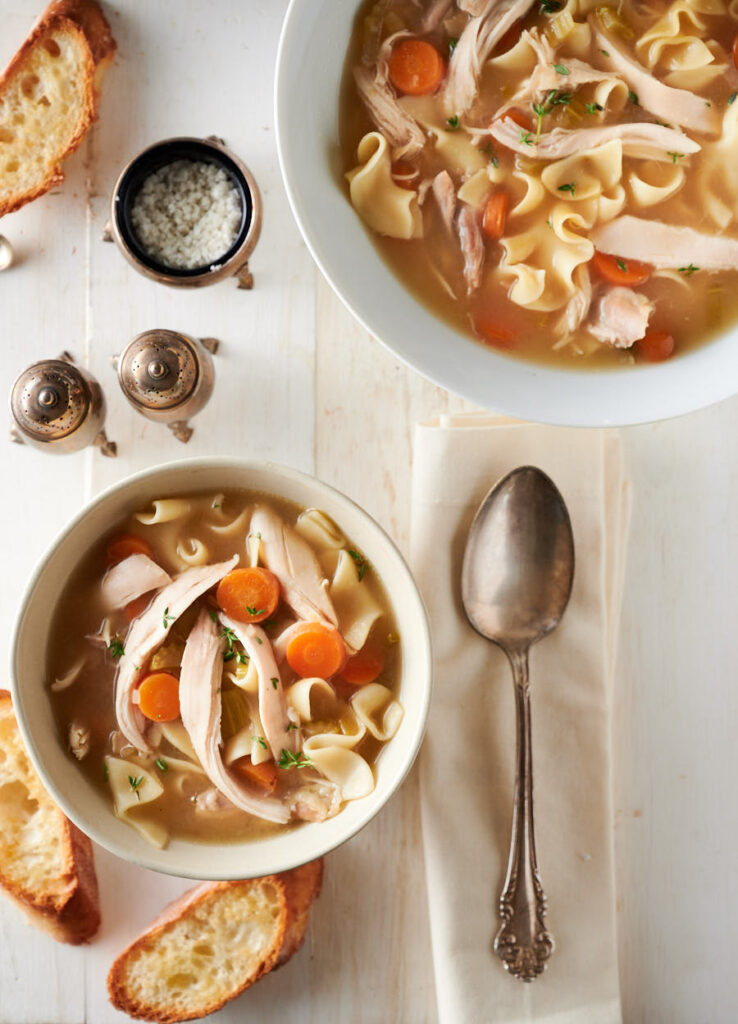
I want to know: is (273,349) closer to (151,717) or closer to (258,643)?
(258,643)

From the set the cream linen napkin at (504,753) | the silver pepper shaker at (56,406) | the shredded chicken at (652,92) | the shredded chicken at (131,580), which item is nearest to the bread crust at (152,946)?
the cream linen napkin at (504,753)

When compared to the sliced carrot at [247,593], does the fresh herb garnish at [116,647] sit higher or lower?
lower

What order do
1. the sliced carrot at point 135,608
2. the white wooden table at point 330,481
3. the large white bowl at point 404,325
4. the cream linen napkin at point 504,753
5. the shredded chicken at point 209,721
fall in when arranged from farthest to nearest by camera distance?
the white wooden table at point 330,481 → the cream linen napkin at point 504,753 → the sliced carrot at point 135,608 → the shredded chicken at point 209,721 → the large white bowl at point 404,325

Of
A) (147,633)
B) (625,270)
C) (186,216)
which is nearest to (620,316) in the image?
(625,270)

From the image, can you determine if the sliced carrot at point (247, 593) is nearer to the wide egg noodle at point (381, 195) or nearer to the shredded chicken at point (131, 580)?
the shredded chicken at point (131, 580)

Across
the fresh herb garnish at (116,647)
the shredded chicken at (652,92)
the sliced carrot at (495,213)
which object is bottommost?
the fresh herb garnish at (116,647)

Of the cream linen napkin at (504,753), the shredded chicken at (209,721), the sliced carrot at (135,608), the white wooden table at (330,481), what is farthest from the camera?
the white wooden table at (330,481)

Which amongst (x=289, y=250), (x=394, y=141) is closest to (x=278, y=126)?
(x=394, y=141)
